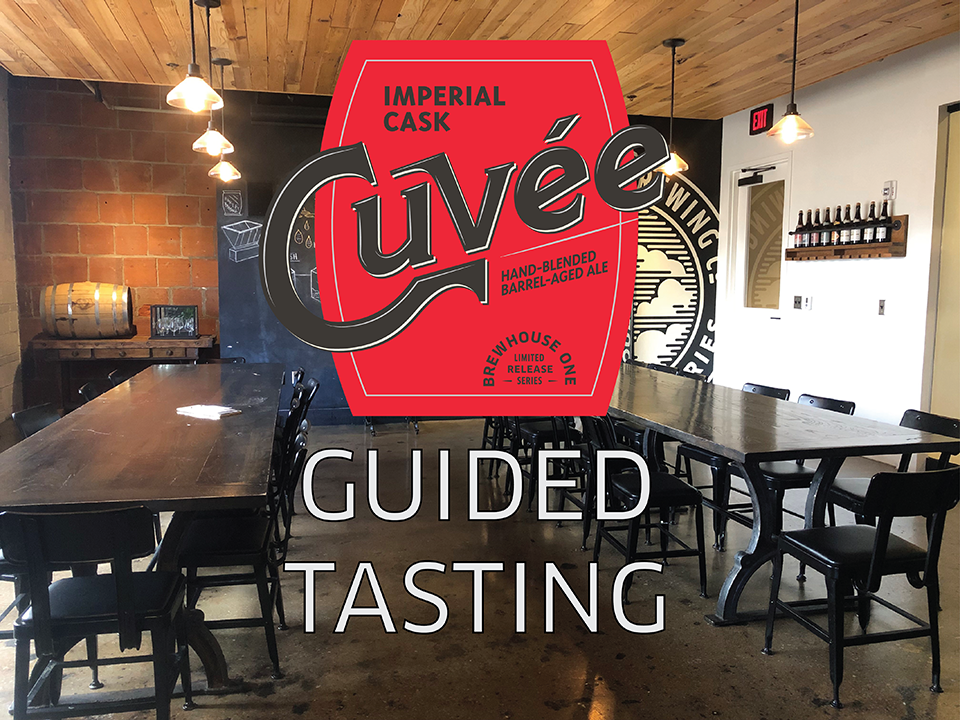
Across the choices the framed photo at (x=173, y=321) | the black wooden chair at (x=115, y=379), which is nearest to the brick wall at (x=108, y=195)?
the framed photo at (x=173, y=321)

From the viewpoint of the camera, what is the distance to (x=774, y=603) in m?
2.75

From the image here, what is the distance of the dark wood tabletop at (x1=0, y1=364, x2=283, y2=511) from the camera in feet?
7.11

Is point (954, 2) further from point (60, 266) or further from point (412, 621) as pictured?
point (60, 266)

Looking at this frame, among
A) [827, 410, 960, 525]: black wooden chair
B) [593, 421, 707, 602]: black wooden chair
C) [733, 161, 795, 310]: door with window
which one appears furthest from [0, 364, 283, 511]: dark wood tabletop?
[733, 161, 795, 310]: door with window

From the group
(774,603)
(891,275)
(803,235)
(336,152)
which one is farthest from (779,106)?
(774,603)

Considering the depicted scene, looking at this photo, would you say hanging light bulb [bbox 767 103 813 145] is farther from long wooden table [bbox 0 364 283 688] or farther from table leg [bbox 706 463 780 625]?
long wooden table [bbox 0 364 283 688]

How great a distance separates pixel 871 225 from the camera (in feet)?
17.5

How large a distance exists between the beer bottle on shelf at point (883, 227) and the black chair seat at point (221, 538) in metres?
4.71

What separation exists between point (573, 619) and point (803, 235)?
14.5ft

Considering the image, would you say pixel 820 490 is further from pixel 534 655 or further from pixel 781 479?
pixel 534 655

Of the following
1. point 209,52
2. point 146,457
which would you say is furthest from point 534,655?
point 209,52

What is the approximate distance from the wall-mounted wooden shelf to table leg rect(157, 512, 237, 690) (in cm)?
498

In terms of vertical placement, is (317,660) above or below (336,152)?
below

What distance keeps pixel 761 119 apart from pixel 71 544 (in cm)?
668
